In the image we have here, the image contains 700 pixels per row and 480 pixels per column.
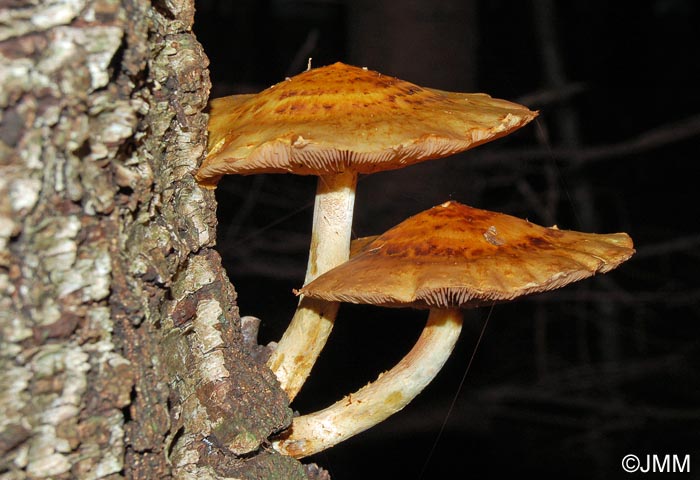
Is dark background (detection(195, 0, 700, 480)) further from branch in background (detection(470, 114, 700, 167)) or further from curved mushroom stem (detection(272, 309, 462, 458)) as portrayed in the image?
curved mushroom stem (detection(272, 309, 462, 458))

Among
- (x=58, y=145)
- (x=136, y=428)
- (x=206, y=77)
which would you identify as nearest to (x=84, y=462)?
(x=136, y=428)

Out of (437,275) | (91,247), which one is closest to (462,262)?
(437,275)

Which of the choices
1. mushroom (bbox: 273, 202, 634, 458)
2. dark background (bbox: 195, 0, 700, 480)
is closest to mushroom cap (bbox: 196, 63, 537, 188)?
mushroom (bbox: 273, 202, 634, 458)

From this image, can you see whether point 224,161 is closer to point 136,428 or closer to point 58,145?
point 58,145

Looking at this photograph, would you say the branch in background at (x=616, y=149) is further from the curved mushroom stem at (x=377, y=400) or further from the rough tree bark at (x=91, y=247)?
the rough tree bark at (x=91, y=247)

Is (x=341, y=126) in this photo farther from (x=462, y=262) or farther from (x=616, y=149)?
(x=616, y=149)
